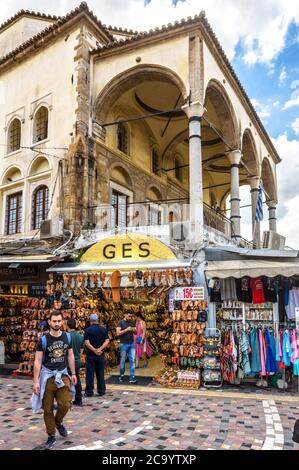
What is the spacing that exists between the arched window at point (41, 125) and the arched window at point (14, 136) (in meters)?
1.15

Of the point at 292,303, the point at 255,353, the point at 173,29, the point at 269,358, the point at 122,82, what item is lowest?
the point at 269,358

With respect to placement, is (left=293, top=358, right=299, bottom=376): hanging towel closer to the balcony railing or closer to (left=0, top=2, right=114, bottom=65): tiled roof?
the balcony railing

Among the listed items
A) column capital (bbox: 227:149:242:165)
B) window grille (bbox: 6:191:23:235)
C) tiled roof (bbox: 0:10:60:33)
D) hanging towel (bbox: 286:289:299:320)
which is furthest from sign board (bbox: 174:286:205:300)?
tiled roof (bbox: 0:10:60:33)

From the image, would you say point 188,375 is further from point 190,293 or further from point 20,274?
point 20,274

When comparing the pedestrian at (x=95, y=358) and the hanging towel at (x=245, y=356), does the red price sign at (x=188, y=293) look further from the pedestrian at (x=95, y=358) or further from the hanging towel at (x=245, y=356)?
the pedestrian at (x=95, y=358)

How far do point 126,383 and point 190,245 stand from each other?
4046 millimetres

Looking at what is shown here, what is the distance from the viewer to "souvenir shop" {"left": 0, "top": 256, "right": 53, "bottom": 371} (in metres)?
10.9

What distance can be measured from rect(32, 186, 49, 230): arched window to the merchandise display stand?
7.46m

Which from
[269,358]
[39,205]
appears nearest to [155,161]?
[39,205]

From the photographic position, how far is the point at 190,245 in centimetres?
1076

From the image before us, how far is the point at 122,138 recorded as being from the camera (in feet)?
51.6

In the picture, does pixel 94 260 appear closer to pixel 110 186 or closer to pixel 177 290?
pixel 177 290

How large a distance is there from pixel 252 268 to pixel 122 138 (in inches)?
360

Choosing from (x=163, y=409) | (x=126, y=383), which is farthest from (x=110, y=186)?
(x=163, y=409)
